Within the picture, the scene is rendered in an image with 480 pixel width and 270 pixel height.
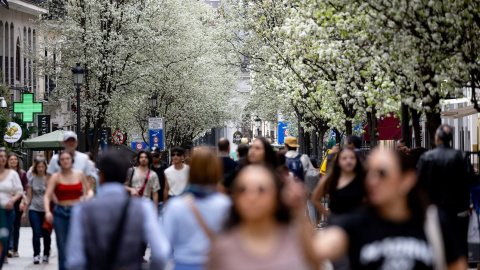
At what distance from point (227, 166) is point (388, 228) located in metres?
7.41

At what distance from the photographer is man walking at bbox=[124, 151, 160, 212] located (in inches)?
577

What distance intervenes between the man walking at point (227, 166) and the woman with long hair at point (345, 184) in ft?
5.57

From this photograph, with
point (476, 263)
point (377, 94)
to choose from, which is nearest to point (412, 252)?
point (476, 263)

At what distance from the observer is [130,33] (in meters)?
38.7

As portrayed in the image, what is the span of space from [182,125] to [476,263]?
47.8 meters

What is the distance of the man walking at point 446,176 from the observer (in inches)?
425

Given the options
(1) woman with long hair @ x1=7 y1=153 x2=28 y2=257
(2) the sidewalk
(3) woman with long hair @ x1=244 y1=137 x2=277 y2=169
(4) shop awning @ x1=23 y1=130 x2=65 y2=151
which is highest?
(4) shop awning @ x1=23 y1=130 x2=65 y2=151

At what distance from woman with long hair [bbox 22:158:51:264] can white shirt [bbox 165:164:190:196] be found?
84.4 inches

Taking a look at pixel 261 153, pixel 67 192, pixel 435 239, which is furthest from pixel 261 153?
pixel 435 239

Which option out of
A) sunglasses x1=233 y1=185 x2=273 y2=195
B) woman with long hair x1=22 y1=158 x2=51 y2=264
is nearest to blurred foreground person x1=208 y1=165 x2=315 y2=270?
sunglasses x1=233 y1=185 x2=273 y2=195

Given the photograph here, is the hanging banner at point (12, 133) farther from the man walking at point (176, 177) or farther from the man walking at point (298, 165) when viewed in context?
the man walking at point (298, 165)

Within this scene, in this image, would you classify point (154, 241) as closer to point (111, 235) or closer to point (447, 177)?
point (111, 235)

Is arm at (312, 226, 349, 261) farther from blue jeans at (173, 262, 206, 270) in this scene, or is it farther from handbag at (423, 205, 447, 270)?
blue jeans at (173, 262, 206, 270)

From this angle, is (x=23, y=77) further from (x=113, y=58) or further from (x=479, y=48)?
(x=479, y=48)
